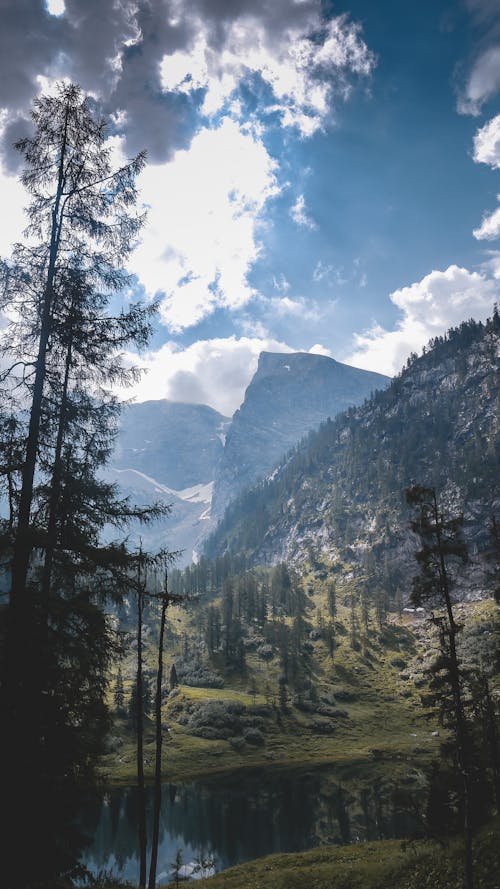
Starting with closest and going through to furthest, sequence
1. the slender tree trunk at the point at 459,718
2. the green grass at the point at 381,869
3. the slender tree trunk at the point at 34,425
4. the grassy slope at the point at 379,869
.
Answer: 1. the slender tree trunk at the point at 34,425
2. the slender tree trunk at the point at 459,718
3. the green grass at the point at 381,869
4. the grassy slope at the point at 379,869

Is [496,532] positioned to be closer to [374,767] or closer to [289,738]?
[374,767]

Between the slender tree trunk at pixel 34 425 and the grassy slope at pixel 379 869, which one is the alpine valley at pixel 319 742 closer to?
the grassy slope at pixel 379 869

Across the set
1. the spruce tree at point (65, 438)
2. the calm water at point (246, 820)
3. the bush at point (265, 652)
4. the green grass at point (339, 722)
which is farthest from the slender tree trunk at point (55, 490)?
the bush at point (265, 652)

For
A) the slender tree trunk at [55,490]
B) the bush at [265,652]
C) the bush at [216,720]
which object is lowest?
the bush at [216,720]

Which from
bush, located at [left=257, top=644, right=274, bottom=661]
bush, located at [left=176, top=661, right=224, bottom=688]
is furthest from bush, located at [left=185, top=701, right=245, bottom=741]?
bush, located at [left=257, top=644, right=274, bottom=661]

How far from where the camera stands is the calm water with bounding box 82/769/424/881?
5378 cm

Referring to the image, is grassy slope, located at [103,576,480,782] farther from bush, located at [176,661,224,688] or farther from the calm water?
the calm water

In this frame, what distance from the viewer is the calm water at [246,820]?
53.8 meters

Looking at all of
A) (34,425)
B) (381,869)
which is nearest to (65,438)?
(34,425)

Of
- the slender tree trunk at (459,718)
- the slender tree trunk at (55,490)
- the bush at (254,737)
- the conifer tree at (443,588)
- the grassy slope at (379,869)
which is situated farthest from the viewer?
the bush at (254,737)

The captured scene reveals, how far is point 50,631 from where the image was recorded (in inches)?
638

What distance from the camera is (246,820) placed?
64562 millimetres

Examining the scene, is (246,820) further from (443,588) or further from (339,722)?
(339,722)

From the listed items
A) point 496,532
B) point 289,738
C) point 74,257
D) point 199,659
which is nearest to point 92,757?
point 74,257
